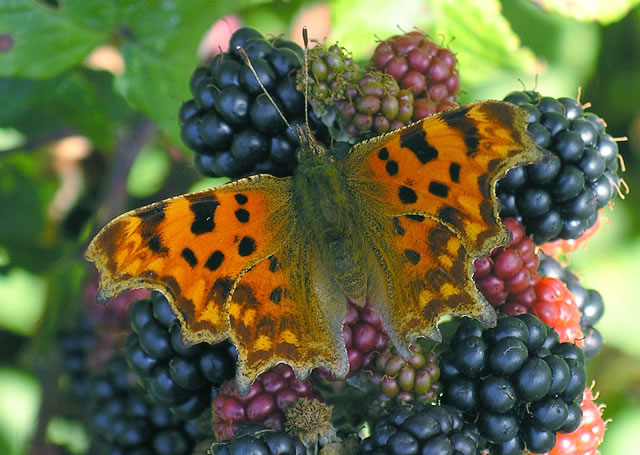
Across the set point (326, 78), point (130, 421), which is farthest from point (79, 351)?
point (326, 78)

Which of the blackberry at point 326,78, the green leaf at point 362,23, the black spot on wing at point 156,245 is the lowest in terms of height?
the black spot on wing at point 156,245

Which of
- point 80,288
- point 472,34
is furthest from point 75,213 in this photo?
point 472,34

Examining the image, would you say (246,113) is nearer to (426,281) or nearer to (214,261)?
(214,261)

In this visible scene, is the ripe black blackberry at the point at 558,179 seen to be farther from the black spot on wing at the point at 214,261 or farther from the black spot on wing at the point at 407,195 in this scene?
the black spot on wing at the point at 214,261

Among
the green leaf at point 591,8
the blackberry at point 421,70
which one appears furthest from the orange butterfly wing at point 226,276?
the green leaf at point 591,8

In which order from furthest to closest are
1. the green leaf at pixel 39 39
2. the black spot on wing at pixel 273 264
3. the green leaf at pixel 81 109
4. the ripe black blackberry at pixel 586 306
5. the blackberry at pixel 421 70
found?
the green leaf at pixel 81 109 → the green leaf at pixel 39 39 → the ripe black blackberry at pixel 586 306 → the blackberry at pixel 421 70 → the black spot on wing at pixel 273 264

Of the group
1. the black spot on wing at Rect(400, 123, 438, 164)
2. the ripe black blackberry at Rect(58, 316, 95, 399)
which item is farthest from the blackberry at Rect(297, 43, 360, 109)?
the ripe black blackberry at Rect(58, 316, 95, 399)

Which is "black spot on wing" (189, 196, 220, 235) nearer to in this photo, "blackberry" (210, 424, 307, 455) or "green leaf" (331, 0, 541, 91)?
"blackberry" (210, 424, 307, 455)
